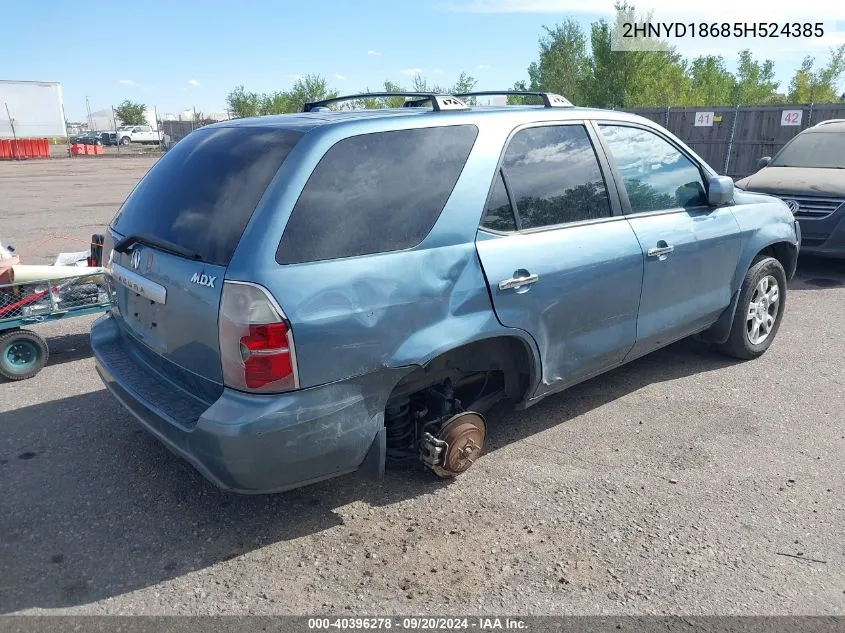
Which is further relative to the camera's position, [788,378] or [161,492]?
[788,378]

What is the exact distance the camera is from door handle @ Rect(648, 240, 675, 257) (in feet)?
13.2

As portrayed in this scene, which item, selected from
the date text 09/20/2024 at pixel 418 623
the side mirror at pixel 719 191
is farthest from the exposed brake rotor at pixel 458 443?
the side mirror at pixel 719 191

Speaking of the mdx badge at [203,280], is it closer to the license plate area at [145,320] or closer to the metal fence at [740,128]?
the license plate area at [145,320]

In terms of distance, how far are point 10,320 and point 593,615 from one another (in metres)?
4.46

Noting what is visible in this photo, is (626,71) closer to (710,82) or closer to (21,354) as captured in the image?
(710,82)

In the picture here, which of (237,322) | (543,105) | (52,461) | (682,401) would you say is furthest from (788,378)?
(52,461)

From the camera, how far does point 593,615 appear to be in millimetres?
2576

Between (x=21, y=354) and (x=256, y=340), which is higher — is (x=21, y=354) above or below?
below

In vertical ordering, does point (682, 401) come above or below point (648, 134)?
below

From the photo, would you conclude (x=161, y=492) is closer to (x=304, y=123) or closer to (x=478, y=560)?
(x=478, y=560)

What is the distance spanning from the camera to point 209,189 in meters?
3.04

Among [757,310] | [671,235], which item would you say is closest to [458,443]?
[671,235]

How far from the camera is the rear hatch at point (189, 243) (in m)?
2.79

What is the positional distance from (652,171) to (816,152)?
254 inches
